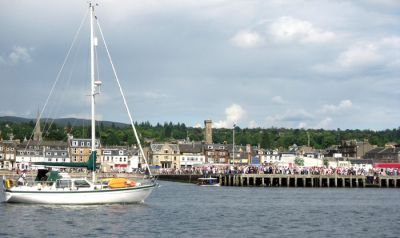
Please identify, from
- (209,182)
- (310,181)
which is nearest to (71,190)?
(209,182)

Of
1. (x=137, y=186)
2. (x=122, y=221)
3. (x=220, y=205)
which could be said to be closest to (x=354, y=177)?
(x=220, y=205)

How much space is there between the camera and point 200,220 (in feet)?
174

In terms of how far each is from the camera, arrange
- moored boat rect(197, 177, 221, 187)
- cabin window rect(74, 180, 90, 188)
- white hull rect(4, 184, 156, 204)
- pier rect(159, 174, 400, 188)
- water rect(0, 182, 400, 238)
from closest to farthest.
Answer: water rect(0, 182, 400, 238) → white hull rect(4, 184, 156, 204) → cabin window rect(74, 180, 90, 188) → pier rect(159, 174, 400, 188) → moored boat rect(197, 177, 221, 187)

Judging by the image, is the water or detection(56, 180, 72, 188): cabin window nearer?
the water

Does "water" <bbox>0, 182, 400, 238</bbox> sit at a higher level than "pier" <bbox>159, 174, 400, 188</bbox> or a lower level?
lower

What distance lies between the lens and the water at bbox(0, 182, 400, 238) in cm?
4519

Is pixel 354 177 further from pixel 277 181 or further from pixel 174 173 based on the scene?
pixel 174 173

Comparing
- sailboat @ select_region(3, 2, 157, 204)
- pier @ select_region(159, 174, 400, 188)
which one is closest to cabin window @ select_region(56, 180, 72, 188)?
sailboat @ select_region(3, 2, 157, 204)

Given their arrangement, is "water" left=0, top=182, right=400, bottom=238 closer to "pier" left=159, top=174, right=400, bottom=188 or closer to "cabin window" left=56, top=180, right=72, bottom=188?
"cabin window" left=56, top=180, right=72, bottom=188

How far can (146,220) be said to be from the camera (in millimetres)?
50906

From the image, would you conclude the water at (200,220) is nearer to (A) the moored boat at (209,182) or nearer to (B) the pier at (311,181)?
(B) the pier at (311,181)

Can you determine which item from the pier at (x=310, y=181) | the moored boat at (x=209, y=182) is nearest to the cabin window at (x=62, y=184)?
the pier at (x=310, y=181)

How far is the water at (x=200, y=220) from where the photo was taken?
148 ft

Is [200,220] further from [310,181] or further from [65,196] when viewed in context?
[310,181]
